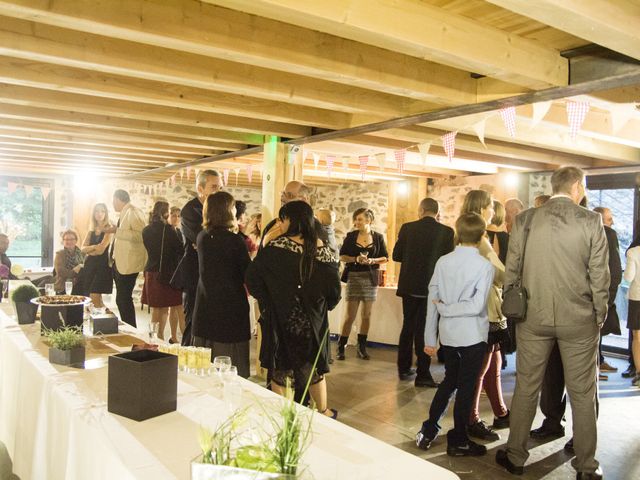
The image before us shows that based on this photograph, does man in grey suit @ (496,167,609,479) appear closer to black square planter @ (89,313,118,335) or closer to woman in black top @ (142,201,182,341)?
black square planter @ (89,313,118,335)

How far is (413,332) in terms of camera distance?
499 cm

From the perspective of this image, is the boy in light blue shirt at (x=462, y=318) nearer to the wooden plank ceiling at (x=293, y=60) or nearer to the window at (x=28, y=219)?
the wooden plank ceiling at (x=293, y=60)

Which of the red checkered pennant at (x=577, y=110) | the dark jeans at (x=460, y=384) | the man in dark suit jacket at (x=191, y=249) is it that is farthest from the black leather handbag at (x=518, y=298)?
the man in dark suit jacket at (x=191, y=249)

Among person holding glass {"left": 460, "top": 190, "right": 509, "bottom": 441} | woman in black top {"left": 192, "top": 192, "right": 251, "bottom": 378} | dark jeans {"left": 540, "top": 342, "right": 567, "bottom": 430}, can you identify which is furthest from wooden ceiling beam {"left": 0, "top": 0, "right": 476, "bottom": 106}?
dark jeans {"left": 540, "top": 342, "right": 567, "bottom": 430}

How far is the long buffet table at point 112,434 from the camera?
56.1 inches

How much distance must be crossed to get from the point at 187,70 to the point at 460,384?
2437mm

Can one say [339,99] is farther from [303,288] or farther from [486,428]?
[486,428]

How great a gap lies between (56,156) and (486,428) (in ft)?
20.6

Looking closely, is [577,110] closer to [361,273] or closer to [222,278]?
[222,278]

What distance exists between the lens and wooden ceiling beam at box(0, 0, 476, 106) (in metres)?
2.30

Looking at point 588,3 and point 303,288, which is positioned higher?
point 588,3

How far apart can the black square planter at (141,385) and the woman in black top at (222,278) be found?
1.42 metres

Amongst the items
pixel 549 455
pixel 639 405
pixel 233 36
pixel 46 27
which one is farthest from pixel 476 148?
pixel 46 27

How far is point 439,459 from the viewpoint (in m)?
3.27
